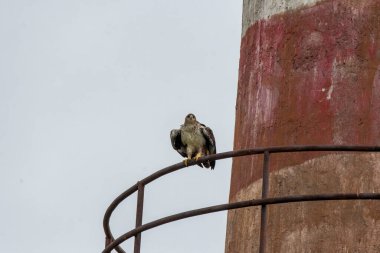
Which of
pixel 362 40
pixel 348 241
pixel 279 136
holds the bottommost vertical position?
pixel 348 241

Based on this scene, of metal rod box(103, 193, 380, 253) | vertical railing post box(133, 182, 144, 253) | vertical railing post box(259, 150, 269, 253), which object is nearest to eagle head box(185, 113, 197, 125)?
vertical railing post box(133, 182, 144, 253)

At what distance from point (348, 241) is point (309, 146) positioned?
1.06m

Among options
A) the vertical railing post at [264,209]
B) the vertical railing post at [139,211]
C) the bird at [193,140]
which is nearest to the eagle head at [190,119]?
the bird at [193,140]

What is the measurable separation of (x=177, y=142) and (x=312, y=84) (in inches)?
141

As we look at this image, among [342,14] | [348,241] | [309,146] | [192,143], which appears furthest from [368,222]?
[192,143]

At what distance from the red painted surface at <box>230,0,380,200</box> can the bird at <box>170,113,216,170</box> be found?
2257 millimetres

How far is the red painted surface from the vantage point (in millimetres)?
13438

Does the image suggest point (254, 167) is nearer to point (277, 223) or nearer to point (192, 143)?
point (277, 223)

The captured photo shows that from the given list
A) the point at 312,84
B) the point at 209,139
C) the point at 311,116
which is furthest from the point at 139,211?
the point at 209,139

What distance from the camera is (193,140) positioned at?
1670cm

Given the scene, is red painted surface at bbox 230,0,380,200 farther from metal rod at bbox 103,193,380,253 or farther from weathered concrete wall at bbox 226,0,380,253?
metal rod at bbox 103,193,380,253

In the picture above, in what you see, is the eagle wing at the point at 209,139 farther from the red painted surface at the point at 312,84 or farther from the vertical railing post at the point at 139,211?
the vertical railing post at the point at 139,211

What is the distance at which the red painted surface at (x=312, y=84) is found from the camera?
13438mm

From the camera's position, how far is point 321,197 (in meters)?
11.9
